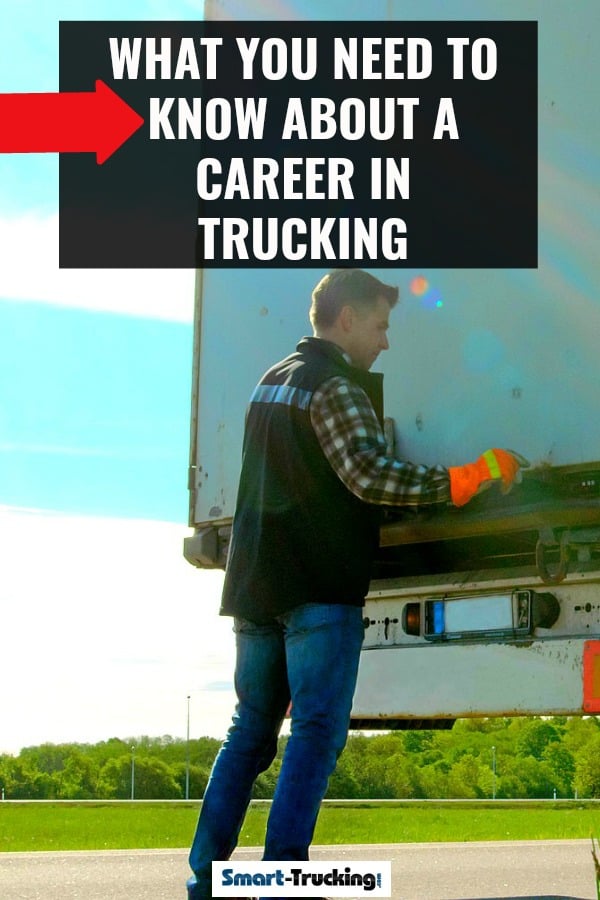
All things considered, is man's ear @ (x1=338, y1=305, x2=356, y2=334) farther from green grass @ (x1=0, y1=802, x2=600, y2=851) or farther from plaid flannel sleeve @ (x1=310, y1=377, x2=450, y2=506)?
green grass @ (x1=0, y1=802, x2=600, y2=851)

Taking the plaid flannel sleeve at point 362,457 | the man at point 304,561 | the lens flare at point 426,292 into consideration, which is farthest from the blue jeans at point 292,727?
the lens flare at point 426,292

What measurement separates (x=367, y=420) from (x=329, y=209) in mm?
1982

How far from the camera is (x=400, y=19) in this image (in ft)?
18.9

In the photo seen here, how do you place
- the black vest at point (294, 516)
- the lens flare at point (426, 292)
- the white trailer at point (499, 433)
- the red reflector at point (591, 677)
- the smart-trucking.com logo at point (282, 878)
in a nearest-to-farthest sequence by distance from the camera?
the smart-trucking.com logo at point (282, 878), the black vest at point (294, 516), the white trailer at point (499, 433), the red reflector at point (591, 677), the lens flare at point (426, 292)

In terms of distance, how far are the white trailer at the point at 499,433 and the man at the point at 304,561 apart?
4.57 feet

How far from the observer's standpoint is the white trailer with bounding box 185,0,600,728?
5.06 metres

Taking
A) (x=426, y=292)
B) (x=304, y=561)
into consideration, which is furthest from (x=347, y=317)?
(x=426, y=292)

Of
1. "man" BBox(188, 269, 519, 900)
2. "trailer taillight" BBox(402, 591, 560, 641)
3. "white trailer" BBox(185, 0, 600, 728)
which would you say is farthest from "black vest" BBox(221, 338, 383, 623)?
"trailer taillight" BBox(402, 591, 560, 641)

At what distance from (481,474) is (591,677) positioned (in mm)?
1837

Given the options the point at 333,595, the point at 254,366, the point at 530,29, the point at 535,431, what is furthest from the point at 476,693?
the point at 530,29

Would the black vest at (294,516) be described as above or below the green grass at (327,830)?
above

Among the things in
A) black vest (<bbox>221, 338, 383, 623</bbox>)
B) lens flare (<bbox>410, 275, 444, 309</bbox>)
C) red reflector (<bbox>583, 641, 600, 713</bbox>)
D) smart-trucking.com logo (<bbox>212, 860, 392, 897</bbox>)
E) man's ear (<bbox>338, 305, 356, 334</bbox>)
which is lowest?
smart-trucking.com logo (<bbox>212, 860, 392, 897</bbox>)

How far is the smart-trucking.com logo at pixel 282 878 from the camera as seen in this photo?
3445 mm

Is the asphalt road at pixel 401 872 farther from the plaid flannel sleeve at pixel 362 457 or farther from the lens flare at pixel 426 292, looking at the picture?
the lens flare at pixel 426 292
